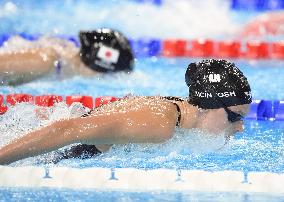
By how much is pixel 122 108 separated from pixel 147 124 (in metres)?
0.27

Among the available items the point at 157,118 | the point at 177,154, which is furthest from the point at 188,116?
the point at 177,154

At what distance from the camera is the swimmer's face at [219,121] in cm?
350

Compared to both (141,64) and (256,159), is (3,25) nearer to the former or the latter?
(141,64)

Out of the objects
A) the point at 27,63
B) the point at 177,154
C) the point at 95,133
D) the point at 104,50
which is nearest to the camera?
the point at 95,133

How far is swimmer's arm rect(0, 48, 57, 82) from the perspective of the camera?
5.11 metres

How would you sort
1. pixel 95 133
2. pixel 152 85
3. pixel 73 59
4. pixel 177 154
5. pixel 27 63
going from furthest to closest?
pixel 152 85 → pixel 73 59 → pixel 27 63 → pixel 177 154 → pixel 95 133

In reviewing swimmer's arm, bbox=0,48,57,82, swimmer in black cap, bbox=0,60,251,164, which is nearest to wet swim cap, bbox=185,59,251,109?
swimmer in black cap, bbox=0,60,251,164

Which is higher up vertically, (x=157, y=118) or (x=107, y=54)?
(x=107, y=54)

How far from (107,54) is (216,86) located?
2068 millimetres

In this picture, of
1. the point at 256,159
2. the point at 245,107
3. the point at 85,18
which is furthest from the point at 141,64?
the point at 245,107

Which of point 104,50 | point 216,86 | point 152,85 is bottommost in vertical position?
point 152,85

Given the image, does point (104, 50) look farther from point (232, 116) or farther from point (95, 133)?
point (95, 133)

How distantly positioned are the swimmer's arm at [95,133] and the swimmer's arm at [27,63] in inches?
78.1

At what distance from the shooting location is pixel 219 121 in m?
3.50
